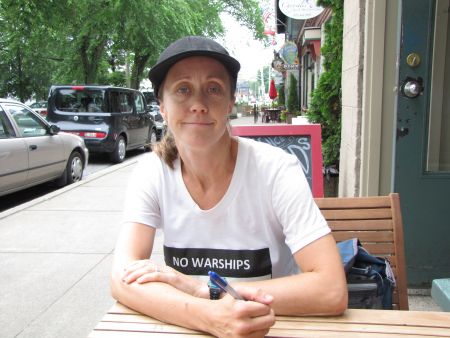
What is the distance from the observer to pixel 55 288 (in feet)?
11.8

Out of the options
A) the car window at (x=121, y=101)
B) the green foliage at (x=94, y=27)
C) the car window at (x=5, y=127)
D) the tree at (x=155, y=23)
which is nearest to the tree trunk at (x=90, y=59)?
the green foliage at (x=94, y=27)

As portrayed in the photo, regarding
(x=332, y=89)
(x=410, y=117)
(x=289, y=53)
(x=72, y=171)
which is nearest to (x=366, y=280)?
(x=410, y=117)

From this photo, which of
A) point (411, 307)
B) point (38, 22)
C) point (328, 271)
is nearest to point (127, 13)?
point (38, 22)

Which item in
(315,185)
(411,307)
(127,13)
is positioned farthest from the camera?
(127,13)

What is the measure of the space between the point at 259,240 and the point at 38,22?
1054 centimetres

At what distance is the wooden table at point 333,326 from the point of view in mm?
1233

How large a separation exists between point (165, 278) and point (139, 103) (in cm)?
1153

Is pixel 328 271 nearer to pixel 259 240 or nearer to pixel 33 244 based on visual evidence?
pixel 259 240

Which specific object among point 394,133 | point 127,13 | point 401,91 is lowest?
point 394,133

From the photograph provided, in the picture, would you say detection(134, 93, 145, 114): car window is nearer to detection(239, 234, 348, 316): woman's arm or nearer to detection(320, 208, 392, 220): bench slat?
detection(320, 208, 392, 220): bench slat

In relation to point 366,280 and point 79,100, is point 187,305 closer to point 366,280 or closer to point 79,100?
point 366,280

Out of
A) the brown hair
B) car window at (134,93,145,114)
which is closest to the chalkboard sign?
the brown hair

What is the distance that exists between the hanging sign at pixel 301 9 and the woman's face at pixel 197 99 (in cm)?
731

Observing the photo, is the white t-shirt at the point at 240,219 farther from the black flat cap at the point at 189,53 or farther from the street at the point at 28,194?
the street at the point at 28,194
